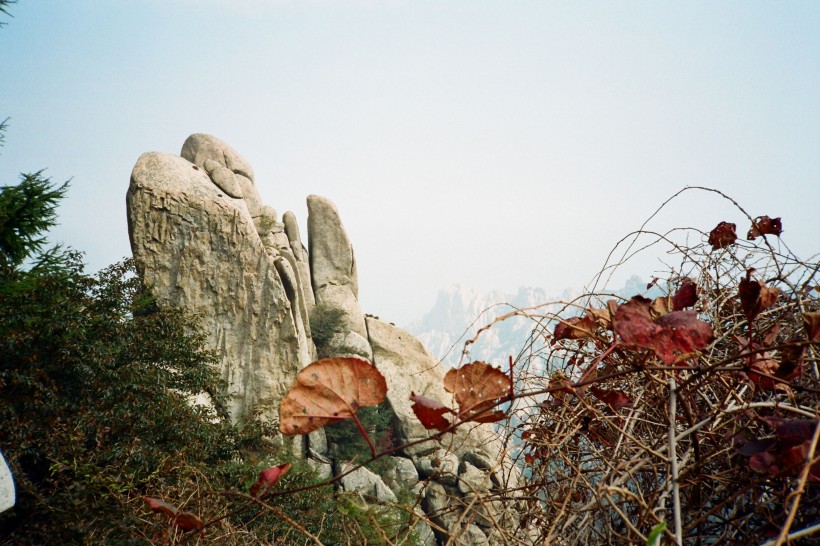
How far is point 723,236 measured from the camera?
3.46 ft

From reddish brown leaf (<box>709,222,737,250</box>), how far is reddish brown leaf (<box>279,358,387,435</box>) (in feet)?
2.70

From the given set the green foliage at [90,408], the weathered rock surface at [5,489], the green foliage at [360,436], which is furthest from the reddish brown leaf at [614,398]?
the green foliage at [360,436]

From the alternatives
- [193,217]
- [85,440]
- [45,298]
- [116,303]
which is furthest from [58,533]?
[193,217]

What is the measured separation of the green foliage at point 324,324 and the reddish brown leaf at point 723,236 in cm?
1683

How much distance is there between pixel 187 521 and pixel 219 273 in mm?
14257

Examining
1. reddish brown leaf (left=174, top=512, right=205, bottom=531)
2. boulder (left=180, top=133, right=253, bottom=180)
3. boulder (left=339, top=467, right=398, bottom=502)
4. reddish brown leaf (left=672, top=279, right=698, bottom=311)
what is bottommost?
boulder (left=339, top=467, right=398, bottom=502)

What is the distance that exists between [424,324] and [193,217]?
184728mm

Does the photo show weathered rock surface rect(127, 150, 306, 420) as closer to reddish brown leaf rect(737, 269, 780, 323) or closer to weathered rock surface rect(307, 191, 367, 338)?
weathered rock surface rect(307, 191, 367, 338)

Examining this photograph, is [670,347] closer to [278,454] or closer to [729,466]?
[729,466]

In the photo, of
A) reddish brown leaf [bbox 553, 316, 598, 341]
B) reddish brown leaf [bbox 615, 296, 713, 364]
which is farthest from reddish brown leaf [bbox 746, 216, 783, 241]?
reddish brown leaf [bbox 615, 296, 713, 364]

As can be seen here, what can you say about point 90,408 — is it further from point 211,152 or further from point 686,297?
point 211,152

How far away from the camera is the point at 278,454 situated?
484 inches

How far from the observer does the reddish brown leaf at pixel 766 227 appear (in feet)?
3.21

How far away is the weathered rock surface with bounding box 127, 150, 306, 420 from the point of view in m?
13.6
